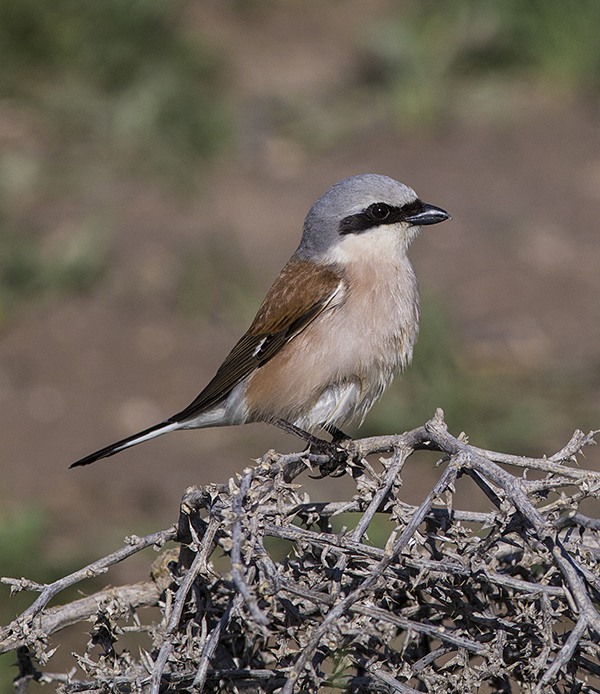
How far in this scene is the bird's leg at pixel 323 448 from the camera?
9.16 ft

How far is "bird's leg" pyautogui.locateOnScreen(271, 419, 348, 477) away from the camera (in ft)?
9.16

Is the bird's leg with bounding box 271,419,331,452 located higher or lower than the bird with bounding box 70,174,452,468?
lower

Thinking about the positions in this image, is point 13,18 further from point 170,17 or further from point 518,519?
point 518,519

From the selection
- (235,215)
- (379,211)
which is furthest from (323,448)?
(235,215)

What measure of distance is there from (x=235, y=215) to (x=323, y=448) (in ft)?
17.9

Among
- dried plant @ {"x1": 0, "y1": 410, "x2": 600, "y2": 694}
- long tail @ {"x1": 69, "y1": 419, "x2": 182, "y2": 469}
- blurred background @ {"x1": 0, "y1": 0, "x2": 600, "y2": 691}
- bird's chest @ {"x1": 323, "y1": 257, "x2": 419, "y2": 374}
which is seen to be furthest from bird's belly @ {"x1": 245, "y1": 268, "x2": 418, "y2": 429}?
blurred background @ {"x1": 0, "y1": 0, "x2": 600, "y2": 691}

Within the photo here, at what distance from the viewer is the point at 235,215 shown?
8.28 m

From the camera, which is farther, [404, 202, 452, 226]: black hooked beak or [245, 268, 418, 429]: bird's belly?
[404, 202, 452, 226]: black hooked beak

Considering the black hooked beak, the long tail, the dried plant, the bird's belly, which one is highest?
the black hooked beak

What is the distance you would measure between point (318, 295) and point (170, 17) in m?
8.04

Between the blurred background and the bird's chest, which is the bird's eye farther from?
the blurred background

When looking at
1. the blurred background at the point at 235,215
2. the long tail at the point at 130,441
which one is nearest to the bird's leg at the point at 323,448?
the long tail at the point at 130,441

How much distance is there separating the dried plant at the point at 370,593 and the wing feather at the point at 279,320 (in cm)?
127

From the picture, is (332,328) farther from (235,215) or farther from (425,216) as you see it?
(235,215)
